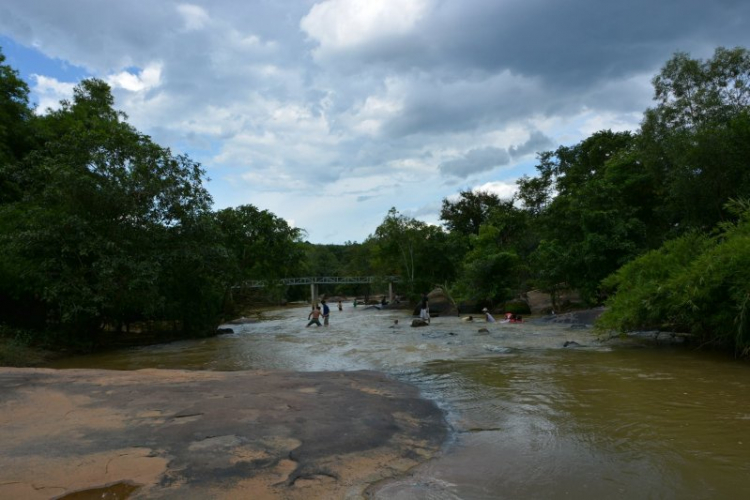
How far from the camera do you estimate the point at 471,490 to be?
4.13 meters

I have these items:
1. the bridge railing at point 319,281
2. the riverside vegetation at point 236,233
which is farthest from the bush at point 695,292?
the bridge railing at point 319,281

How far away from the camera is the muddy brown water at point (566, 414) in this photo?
14.1 feet

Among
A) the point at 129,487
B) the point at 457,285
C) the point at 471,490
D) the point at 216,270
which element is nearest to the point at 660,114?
the point at 457,285

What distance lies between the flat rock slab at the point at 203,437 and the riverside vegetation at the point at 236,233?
787 centimetres

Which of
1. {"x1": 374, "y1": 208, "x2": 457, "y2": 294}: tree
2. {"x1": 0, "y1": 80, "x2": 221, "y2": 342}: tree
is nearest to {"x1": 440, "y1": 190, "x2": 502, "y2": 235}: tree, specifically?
{"x1": 374, "y1": 208, "x2": 457, "y2": 294}: tree

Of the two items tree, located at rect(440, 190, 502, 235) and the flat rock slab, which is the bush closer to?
the flat rock slab

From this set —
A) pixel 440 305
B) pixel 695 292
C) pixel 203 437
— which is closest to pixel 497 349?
pixel 695 292

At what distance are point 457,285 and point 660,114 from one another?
17730 millimetres

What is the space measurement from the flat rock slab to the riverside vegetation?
7869 mm

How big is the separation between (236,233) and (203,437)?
21.3 meters

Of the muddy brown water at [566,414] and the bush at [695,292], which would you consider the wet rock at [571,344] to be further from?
the bush at [695,292]

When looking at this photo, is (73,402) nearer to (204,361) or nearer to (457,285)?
(204,361)

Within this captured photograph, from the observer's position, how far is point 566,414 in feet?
21.9

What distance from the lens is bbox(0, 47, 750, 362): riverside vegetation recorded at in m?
13.2
